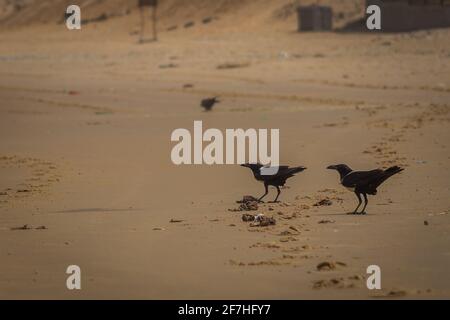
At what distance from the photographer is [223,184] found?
13320 millimetres

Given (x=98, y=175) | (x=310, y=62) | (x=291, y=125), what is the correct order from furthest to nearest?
(x=310, y=62)
(x=291, y=125)
(x=98, y=175)

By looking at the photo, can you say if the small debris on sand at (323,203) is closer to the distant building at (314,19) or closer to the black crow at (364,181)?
the black crow at (364,181)

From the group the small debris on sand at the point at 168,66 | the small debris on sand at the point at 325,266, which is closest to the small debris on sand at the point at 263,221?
the small debris on sand at the point at 325,266

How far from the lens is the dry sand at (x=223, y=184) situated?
8734 millimetres

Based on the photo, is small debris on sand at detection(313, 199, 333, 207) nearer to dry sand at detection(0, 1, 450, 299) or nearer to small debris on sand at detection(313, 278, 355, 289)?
dry sand at detection(0, 1, 450, 299)

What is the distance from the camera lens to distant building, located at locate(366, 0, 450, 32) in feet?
124

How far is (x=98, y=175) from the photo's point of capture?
14.2 meters

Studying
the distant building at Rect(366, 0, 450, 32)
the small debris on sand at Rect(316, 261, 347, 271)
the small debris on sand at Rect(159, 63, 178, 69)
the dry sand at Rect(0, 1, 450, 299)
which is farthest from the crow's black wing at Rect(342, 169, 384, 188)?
the distant building at Rect(366, 0, 450, 32)

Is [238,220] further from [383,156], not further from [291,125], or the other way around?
[291,125]

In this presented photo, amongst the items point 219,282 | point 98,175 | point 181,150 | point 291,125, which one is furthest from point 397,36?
point 219,282

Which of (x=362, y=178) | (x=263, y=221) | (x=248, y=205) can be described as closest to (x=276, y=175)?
(x=248, y=205)

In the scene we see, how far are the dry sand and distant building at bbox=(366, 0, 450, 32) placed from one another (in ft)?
15.4

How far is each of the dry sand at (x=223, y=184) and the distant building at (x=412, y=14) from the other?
4.69 m
